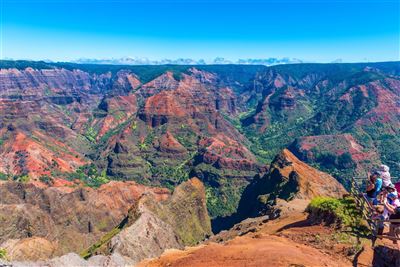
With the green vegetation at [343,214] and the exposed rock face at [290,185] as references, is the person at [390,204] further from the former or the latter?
the exposed rock face at [290,185]

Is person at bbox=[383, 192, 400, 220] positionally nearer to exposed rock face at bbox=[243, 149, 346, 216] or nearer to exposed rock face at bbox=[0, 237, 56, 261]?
exposed rock face at bbox=[243, 149, 346, 216]

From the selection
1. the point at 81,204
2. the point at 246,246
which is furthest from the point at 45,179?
the point at 246,246

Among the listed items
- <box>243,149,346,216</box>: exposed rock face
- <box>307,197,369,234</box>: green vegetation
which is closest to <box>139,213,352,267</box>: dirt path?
<box>307,197,369,234</box>: green vegetation

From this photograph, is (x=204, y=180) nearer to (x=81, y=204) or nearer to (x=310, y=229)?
(x=81, y=204)

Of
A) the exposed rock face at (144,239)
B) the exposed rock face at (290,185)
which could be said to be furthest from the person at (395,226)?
the exposed rock face at (290,185)

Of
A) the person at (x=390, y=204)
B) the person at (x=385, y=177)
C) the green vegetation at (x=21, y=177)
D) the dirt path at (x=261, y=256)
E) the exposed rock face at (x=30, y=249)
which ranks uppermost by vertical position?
the person at (x=385, y=177)

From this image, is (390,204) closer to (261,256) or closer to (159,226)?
(261,256)
